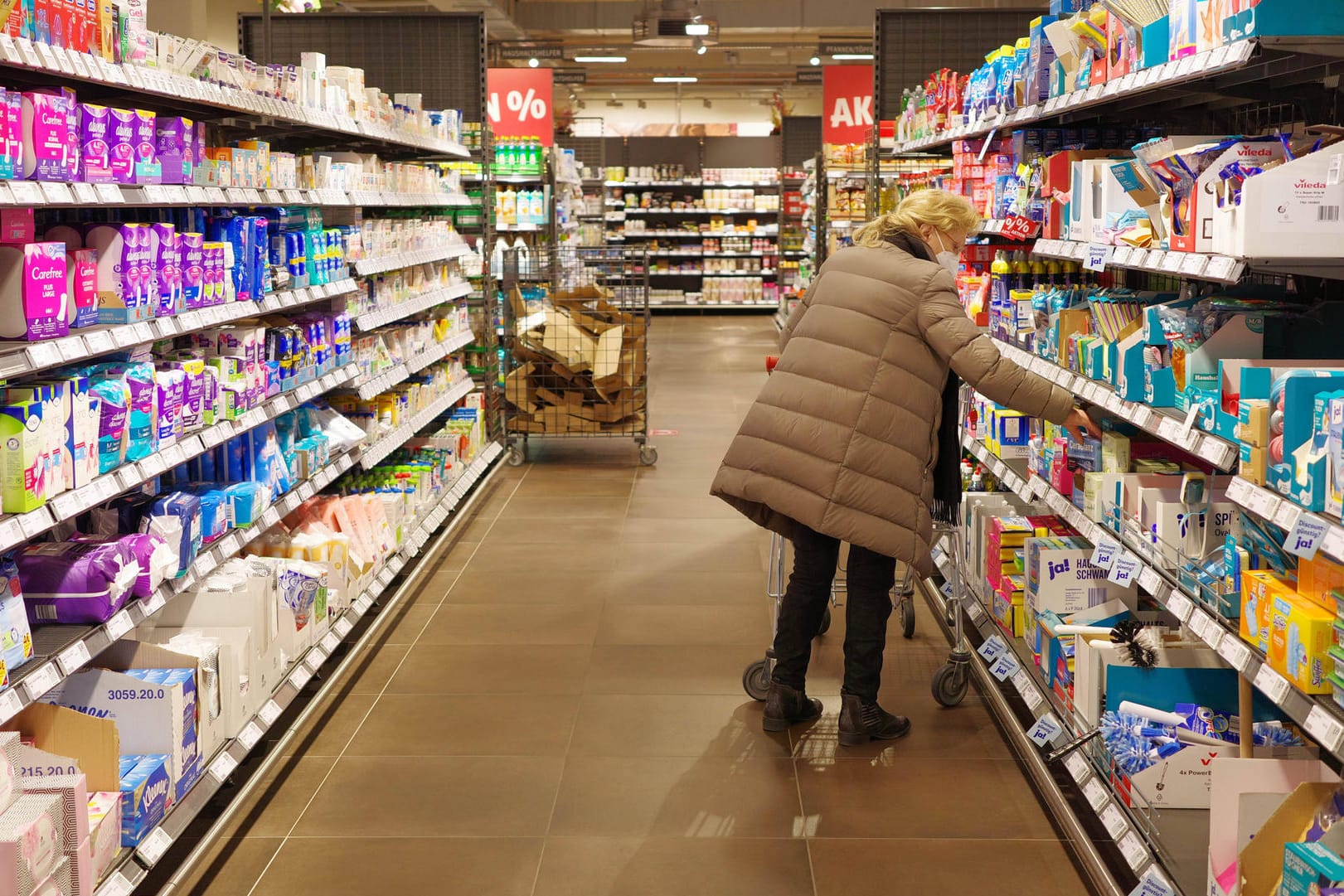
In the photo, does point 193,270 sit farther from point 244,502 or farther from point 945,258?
point 945,258

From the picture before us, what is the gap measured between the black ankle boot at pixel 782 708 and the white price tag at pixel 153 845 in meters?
1.84

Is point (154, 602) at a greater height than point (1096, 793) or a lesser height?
greater

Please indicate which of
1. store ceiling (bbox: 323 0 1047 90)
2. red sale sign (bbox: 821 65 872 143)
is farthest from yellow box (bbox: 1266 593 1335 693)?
red sale sign (bbox: 821 65 872 143)

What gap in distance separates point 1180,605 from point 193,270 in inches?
101

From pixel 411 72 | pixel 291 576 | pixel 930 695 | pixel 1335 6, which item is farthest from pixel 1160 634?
pixel 411 72

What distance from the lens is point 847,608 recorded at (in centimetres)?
388

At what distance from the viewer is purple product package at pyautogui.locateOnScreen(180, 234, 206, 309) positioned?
341 cm

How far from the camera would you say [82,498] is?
276 cm

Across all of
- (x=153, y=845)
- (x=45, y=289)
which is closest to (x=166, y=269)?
(x=45, y=289)

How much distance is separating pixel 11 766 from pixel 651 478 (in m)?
5.74

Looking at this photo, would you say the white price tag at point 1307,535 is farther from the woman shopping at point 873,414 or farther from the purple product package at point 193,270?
the purple product package at point 193,270

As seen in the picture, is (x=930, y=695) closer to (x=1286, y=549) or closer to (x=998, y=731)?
(x=998, y=731)

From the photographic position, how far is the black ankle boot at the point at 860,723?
3922mm

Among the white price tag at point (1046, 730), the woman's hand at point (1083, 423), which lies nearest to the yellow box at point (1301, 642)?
the white price tag at point (1046, 730)
